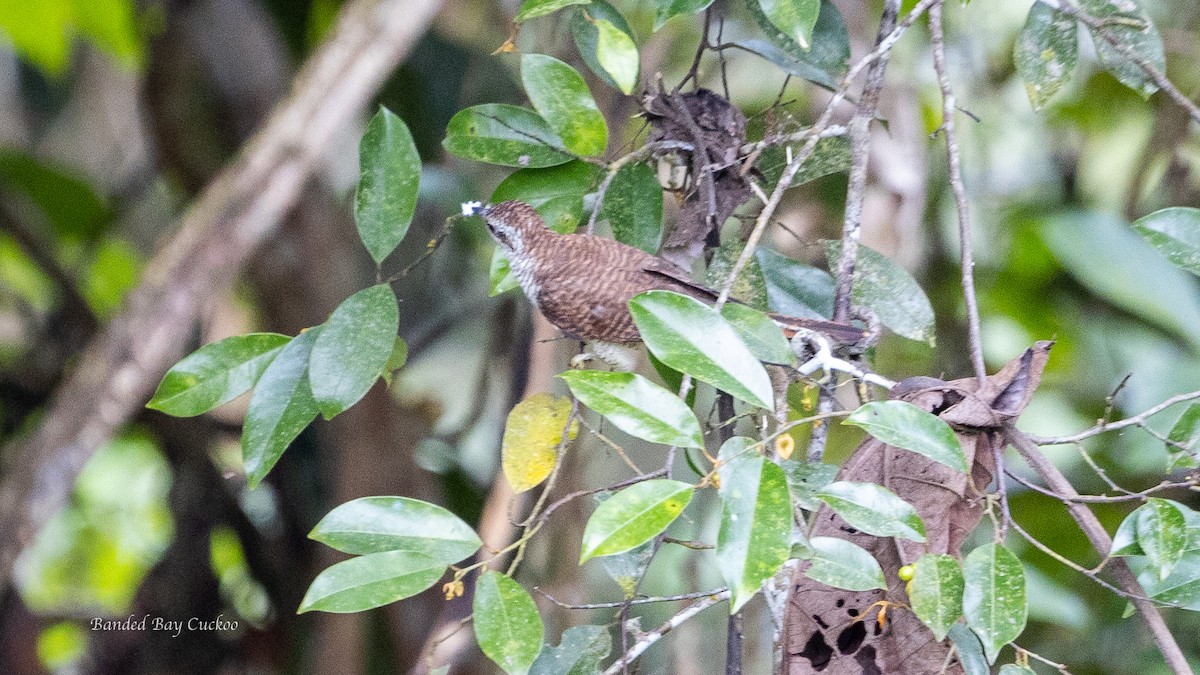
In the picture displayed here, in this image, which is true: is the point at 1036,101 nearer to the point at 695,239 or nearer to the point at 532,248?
the point at 695,239

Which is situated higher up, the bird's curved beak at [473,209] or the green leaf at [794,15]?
the green leaf at [794,15]

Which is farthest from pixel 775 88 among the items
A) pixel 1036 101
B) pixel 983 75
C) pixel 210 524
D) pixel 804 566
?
pixel 804 566

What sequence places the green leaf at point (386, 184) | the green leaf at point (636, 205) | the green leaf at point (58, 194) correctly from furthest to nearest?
the green leaf at point (58, 194) < the green leaf at point (636, 205) < the green leaf at point (386, 184)

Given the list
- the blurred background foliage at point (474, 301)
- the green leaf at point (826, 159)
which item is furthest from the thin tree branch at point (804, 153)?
the blurred background foliage at point (474, 301)

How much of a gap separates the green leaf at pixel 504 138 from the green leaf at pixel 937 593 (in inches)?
21.3

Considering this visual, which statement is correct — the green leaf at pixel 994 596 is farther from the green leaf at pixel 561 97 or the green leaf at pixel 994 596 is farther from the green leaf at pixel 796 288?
the green leaf at pixel 561 97

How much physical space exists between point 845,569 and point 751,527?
0.13 meters

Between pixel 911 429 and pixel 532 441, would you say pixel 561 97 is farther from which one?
pixel 911 429

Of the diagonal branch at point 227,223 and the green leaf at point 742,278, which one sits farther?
the diagonal branch at point 227,223

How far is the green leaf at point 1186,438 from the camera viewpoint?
88cm

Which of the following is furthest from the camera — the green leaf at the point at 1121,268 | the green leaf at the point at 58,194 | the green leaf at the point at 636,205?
the green leaf at the point at 58,194

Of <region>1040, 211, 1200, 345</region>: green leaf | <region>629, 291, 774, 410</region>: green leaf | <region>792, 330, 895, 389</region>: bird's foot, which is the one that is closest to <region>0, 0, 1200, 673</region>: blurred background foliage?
<region>1040, 211, 1200, 345</region>: green leaf

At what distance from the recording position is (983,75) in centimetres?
232

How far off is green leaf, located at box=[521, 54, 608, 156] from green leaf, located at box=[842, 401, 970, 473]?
0.42m
